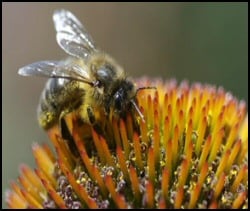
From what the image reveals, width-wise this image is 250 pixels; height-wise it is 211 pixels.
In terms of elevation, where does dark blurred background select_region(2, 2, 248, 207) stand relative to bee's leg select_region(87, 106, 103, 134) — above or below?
below

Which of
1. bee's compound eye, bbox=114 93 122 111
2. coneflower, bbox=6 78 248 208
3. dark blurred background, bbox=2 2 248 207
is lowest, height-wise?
dark blurred background, bbox=2 2 248 207

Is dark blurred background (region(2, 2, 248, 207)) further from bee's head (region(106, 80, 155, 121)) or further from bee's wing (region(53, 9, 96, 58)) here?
bee's head (region(106, 80, 155, 121))

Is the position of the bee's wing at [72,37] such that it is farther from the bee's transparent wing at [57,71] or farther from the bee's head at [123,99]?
the bee's head at [123,99]

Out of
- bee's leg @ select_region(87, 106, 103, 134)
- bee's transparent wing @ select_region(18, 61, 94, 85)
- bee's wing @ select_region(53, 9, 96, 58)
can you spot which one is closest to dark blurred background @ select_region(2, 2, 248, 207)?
bee's wing @ select_region(53, 9, 96, 58)

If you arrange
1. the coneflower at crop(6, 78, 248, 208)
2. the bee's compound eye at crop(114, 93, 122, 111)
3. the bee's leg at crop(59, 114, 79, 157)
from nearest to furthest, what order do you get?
the coneflower at crop(6, 78, 248, 208), the bee's compound eye at crop(114, 93, 122, 111), the bee's leg at crop(59, 114, 79, 157)

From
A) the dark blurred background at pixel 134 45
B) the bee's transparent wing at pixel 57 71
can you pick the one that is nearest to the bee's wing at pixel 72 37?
the bee's transparent wing at pixel 57 71

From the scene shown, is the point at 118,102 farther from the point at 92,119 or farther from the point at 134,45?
the point at 134,45

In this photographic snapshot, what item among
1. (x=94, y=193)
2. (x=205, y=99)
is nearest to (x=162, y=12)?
(x=205, y=99)
